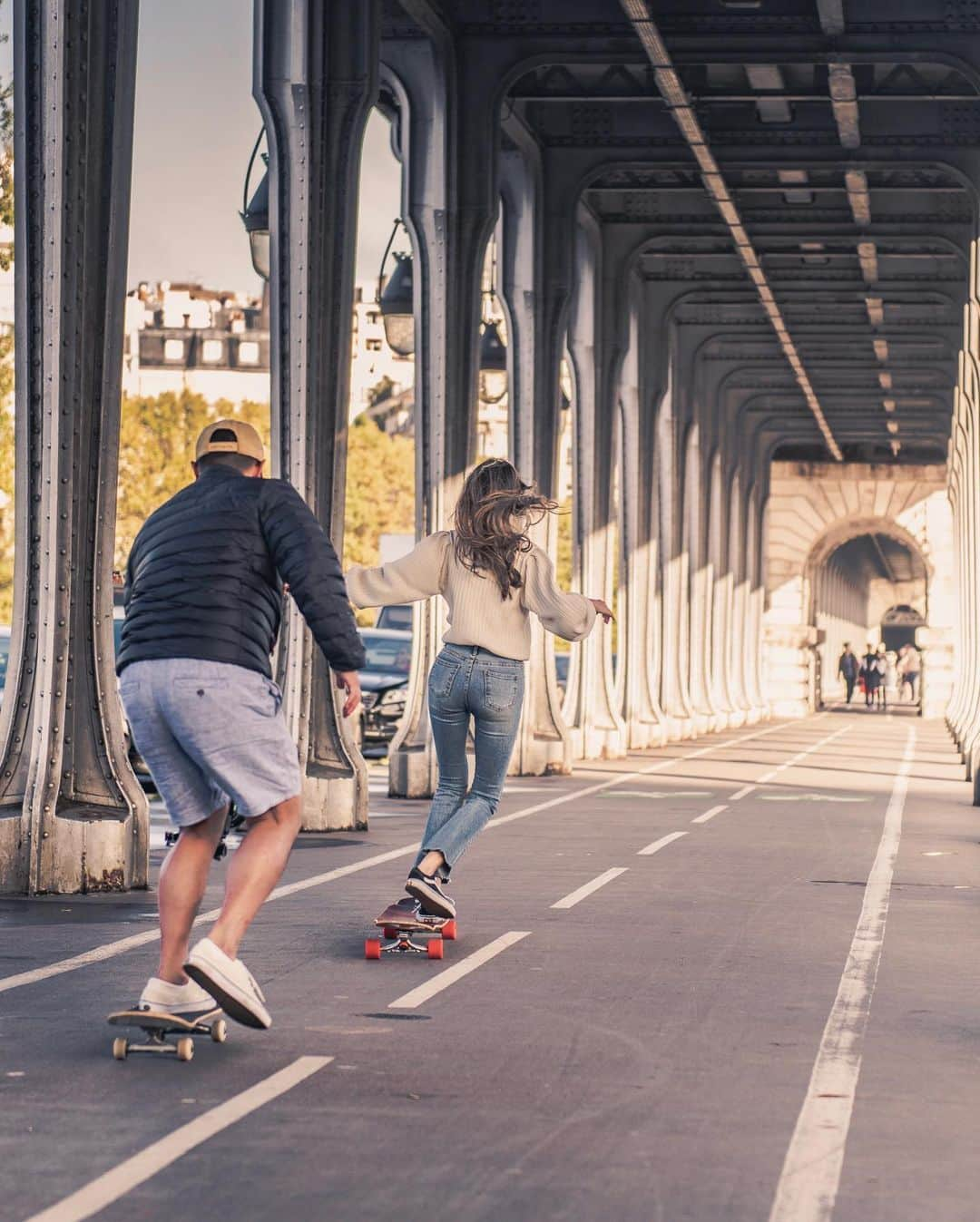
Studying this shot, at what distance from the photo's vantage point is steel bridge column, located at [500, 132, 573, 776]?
1232 inches

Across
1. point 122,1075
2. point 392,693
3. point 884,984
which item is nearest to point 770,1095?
point 122,1075

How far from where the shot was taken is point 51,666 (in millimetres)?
13281

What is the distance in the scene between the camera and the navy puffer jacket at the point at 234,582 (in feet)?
24.5

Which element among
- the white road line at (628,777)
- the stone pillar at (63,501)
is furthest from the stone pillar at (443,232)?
the stone pillar at (63,501)

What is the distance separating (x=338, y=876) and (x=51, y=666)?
7.65ft

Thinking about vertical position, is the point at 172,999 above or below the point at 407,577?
below

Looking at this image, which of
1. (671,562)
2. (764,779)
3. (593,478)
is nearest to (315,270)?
(764,779)

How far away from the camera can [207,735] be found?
24.1ft

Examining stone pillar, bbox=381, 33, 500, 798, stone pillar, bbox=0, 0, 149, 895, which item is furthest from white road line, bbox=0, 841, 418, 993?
stone pillar, bbox=381, 33, 500, 798

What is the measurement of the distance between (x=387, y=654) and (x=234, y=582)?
29.2 m

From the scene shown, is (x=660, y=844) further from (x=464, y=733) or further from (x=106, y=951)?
(x=106, y=951)

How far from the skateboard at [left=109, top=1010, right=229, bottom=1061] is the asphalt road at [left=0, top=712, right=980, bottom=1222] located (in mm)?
83

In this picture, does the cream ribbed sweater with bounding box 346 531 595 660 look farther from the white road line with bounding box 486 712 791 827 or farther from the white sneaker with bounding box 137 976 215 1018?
the white road line with bounding box 486 712 791 827

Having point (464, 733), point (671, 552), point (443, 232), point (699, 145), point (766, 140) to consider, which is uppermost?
point (766, 140)
